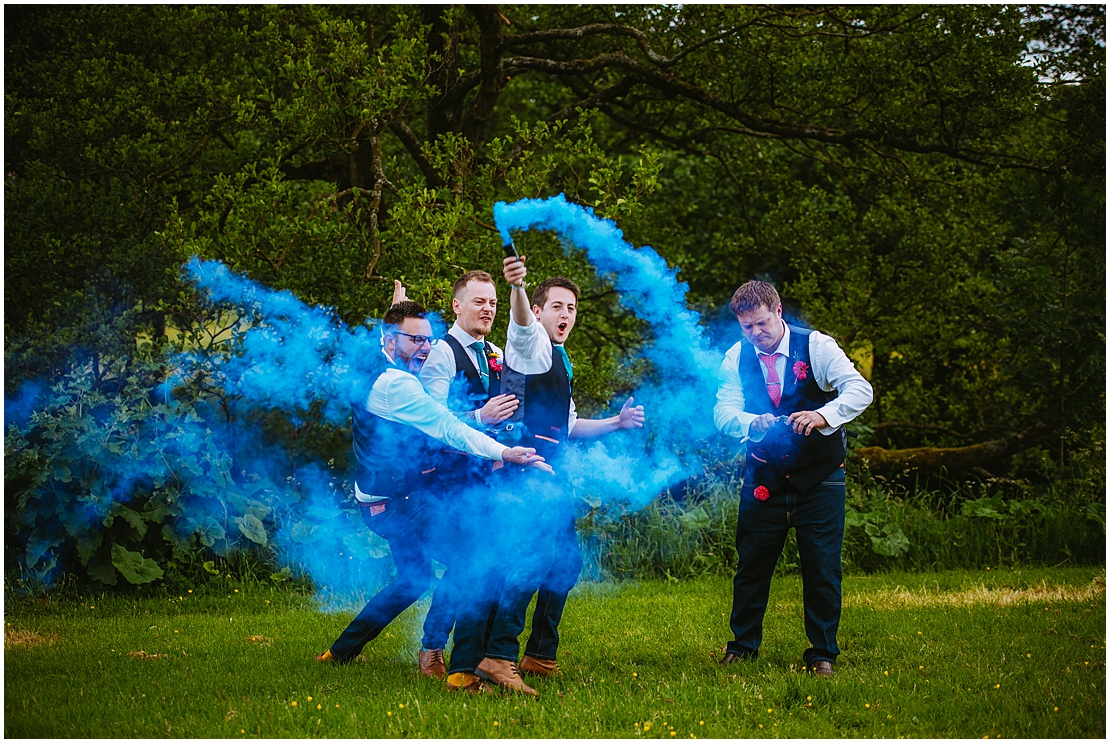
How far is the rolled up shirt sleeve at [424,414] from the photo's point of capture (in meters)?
3.93

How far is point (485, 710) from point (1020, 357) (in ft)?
26.4

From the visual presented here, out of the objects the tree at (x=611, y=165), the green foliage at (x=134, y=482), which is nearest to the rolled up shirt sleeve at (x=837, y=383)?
the tree at (x=611, y=165)

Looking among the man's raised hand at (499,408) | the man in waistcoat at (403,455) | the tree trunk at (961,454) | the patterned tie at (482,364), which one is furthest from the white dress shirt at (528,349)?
the tree trunk at (961,454)

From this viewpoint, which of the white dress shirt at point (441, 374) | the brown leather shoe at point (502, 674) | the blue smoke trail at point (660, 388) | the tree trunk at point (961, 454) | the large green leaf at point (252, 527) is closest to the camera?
the brown leather shoe at point (502, 674)

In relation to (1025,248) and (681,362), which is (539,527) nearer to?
(681,362)

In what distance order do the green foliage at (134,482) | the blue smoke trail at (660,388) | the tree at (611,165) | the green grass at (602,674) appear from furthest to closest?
the tree at (611,165) → the green foliage at (134,482) → the blue smoke trail at (660,388) → the green grass at (602,674)

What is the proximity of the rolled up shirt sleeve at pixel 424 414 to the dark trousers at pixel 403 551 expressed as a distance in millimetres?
347

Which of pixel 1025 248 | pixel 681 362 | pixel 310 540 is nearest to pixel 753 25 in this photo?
pixel 1025 248

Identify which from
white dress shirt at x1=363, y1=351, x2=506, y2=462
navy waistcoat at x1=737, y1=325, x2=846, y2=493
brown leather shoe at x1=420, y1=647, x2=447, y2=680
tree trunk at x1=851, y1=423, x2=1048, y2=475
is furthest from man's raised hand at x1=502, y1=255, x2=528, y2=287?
tree trunk at x1=851, y1=423, x2=1048, y2=475

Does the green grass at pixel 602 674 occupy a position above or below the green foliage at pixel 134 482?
below

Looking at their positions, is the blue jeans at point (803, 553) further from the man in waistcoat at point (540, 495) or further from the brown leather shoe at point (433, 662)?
the brown leather shoe at point (433, 662)

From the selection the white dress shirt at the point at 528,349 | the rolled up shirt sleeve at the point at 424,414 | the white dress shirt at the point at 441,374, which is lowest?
the rolled up shirt sleeve at the point at 424,414

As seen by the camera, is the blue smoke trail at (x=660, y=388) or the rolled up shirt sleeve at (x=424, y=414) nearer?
the rolled up shirt sleeve at (x=424, y=414)

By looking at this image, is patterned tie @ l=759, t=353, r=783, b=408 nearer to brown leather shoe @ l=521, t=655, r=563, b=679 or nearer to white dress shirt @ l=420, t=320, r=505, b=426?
white dress shirt @ l=420, t=320, r=505, b=426
